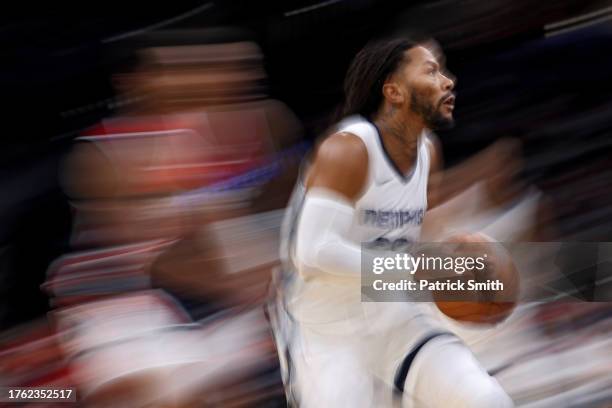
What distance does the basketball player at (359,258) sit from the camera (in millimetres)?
3064

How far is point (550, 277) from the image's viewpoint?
3605 mm

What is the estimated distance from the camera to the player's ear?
3.25 meters

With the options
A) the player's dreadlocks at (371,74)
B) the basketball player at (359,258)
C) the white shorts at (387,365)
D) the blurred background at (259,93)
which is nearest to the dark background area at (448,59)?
the blurred background at (259,93)

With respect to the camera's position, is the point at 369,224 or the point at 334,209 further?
the point at 369,224

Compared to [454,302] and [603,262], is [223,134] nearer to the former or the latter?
[454,302]

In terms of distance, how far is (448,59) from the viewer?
357 centimetres

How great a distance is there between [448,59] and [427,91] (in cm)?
36

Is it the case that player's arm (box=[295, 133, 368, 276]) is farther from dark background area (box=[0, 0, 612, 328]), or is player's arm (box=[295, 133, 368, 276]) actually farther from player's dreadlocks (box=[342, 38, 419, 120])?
dark background area (box=[0, 0, 612, 328])

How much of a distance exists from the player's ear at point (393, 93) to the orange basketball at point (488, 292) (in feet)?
1.42

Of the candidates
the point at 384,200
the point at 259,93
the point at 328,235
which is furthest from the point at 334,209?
the point at 259,93

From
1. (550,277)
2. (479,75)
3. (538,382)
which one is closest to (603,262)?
(550,277)

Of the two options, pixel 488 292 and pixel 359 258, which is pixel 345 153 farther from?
pixel 488 292

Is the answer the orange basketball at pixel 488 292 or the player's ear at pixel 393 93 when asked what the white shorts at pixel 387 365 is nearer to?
the orange basketball at pixel 488 292

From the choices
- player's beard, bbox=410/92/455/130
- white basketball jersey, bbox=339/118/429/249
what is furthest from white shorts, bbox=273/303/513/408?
player's beard, bbox=410/92/455/130
